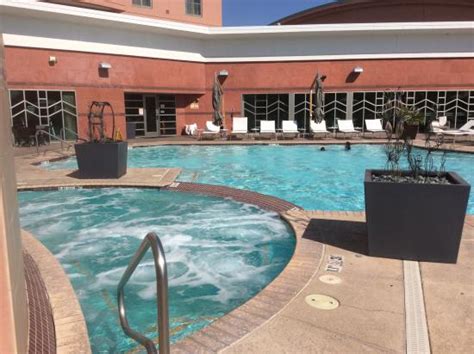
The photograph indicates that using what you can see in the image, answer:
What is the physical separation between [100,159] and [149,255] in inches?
174

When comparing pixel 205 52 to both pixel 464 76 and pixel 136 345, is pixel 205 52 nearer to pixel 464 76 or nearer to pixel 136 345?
pixel 464 76

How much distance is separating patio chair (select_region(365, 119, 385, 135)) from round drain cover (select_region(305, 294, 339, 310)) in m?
17.4

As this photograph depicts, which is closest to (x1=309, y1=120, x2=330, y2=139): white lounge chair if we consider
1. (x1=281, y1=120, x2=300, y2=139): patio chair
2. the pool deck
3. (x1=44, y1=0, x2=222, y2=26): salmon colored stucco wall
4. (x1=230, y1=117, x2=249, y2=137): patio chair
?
A: (x1=281, y1=120, x2=300, y2=139): patio chair

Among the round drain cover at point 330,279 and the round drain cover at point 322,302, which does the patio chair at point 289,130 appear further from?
the round drain cover at point 322,302

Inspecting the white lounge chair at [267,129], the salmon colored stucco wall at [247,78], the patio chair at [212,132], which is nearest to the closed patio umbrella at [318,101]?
the salmon colored stucco wall at [247,78]

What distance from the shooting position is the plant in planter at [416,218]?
4051 mm

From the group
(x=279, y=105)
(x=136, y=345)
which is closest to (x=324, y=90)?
(x=279, y=105)

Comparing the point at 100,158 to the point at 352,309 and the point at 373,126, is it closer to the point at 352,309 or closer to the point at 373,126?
the point at 352,309

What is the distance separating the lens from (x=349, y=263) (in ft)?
14.1

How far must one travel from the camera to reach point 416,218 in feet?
13.7

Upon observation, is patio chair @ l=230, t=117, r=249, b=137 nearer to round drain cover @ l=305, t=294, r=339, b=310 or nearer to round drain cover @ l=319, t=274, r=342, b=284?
round drain cover @ l=319, t=274, r=342, b=284

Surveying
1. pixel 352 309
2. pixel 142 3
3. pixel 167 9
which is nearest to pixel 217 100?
pixel 167 9

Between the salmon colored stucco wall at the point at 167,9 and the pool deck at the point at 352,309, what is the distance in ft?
76.4

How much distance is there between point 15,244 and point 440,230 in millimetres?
3715
